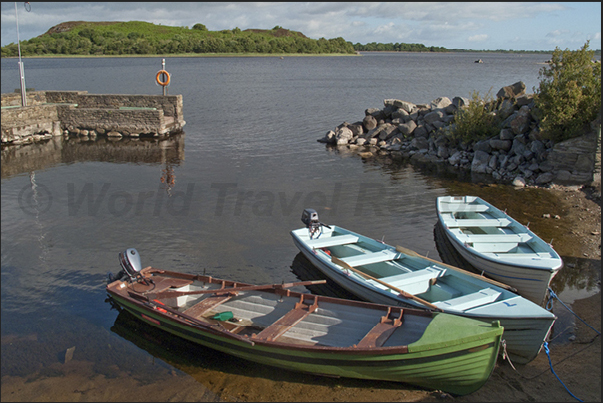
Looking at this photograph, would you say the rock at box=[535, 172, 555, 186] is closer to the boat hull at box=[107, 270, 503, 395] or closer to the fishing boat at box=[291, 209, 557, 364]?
the fishing boat at box=[291, 209, 557, 364]

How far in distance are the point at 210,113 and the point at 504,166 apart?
23908 mm

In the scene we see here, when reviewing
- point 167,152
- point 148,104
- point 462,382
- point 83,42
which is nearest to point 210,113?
point 148,104

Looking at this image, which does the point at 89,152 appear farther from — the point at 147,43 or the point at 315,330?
the point at 147,43

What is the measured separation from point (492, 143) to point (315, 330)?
51.4 ft

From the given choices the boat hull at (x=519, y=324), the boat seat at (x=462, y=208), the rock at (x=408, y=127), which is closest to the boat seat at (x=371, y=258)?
the boat hull at (x=519, y=324)

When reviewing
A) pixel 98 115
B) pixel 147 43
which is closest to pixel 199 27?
pixel 147 43

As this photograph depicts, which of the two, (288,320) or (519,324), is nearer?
(519,324)

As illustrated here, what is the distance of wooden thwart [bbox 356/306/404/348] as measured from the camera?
7.27 metres

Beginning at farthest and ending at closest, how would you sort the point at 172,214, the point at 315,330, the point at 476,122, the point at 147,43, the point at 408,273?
1. the point at 147,43
2. the point at 476,122
3. the point at 172,214
4. the point at 408,273
5. the point at 315,330

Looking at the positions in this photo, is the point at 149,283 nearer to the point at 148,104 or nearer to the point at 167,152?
the point at 167,152

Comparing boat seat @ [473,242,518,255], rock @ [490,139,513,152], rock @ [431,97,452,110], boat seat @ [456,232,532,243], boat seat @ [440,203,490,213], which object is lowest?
boat seat @ [473,242,518,255]

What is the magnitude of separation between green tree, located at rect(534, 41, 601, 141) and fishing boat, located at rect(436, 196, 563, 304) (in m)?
6.57

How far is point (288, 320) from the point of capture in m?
8.17

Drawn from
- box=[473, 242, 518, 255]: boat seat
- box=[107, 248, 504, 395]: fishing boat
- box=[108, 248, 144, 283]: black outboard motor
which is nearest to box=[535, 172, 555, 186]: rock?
box=[473, 242, 518, 255]: boat seat
